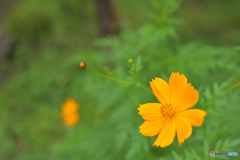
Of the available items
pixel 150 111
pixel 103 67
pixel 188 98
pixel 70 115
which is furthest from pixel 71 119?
pixel 188 98

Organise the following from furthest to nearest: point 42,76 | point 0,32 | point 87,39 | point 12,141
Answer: point 0,32
point 87,39
point 42,76
point 12,141

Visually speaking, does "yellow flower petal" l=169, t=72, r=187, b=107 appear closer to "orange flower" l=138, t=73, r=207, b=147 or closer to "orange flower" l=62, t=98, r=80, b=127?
"orange flower" l=138, t=73, r=207, b=147

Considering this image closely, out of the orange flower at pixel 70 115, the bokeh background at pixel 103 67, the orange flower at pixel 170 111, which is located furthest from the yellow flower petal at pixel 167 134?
the orange flower at pixel 70 115

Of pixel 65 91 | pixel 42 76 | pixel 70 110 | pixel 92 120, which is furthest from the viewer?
pixel 42 76

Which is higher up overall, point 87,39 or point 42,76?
point 87,39

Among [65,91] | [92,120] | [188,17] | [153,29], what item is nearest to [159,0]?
[153,29]

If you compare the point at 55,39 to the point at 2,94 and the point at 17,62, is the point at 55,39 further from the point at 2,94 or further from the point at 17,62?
the point at 2,94

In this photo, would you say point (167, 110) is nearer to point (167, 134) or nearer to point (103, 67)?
point (167, 134)

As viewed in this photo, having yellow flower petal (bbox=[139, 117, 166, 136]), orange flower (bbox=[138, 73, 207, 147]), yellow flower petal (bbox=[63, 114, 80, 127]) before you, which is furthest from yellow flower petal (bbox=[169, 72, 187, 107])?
yellow flower petal (bbox=[63, 114, 80, 127])
